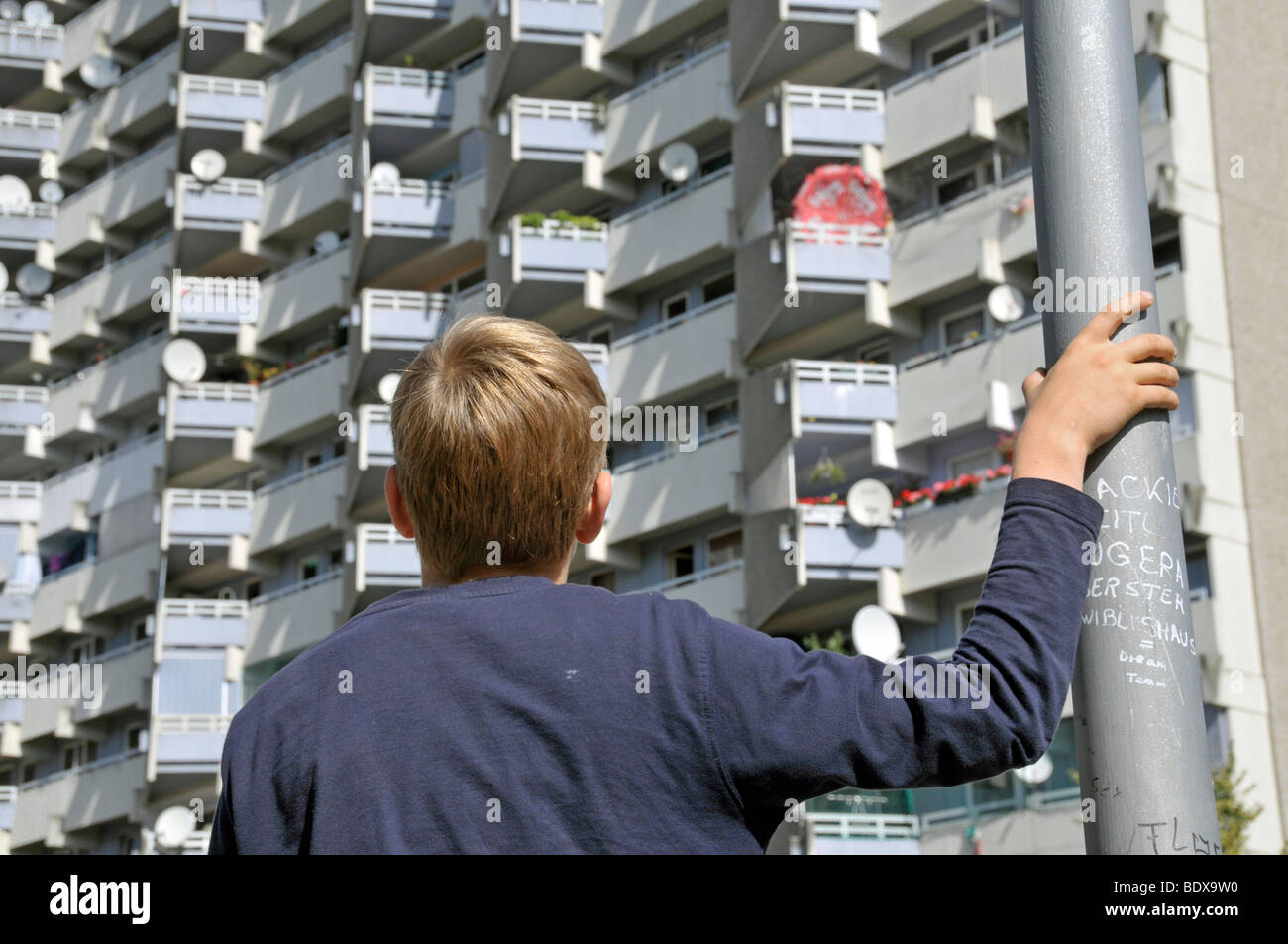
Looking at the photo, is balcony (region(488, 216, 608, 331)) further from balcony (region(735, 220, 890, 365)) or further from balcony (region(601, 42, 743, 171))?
balcony (region(735, 220, 890, 365))

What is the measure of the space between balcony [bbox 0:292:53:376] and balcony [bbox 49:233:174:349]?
0.91 feet

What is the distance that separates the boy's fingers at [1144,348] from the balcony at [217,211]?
46.5 m

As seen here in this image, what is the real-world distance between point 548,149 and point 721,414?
6.55 metres

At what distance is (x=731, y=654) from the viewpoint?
2232 mm

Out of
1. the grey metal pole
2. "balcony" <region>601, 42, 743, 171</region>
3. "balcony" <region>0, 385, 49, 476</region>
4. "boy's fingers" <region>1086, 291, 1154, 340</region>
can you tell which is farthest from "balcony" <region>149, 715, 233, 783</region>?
"boy's fingers" <region>1086, 291, 1154, 340</region>

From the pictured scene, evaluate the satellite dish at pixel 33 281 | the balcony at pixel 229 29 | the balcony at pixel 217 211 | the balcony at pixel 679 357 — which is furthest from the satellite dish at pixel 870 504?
the satellite dish at pixel 33 281

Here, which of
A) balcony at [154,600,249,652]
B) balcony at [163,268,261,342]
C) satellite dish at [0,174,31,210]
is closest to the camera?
balcony at [154,600,249,652]

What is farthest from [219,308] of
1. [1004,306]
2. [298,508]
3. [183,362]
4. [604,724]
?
[604,724]

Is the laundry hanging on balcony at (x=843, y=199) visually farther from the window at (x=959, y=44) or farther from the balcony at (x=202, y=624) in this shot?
the balcony at (x=202, y=624)

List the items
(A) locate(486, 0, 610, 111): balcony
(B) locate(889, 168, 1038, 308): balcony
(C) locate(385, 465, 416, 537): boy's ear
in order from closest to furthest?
(C) locate(385, 465, 416, 537): boy's ear → (B) locate(889, 168, 1038, 308): balcony → (A) locate(486, 0, 610, 111): balcony

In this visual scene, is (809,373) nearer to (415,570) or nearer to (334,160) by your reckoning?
(415,570)

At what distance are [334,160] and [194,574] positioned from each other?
33.1ft

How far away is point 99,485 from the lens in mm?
50250

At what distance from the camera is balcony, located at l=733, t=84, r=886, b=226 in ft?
116
